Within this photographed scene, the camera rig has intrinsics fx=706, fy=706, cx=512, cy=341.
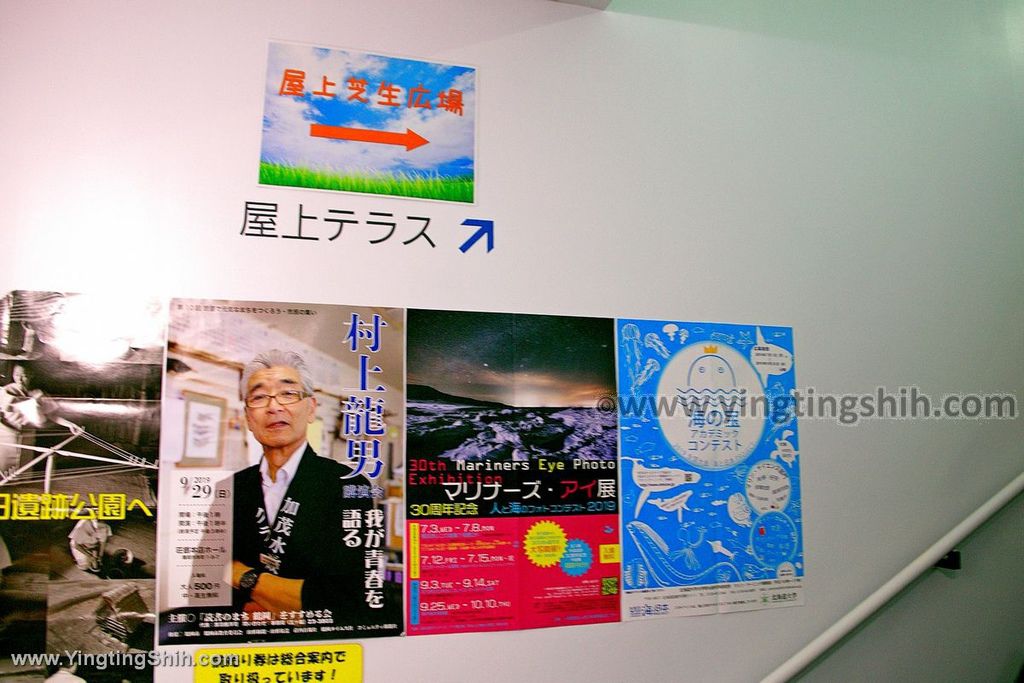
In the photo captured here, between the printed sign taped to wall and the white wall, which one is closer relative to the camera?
the white wall

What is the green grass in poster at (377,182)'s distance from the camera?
1.88 m

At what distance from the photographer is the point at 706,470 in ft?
6.84

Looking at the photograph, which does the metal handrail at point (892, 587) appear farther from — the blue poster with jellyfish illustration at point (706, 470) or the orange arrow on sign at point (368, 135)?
the orange arrow on sign at point (368, 135)

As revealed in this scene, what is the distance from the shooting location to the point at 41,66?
1.79 m

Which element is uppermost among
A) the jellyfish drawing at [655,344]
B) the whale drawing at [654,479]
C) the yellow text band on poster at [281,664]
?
the jellyfish drawing at [655,344]

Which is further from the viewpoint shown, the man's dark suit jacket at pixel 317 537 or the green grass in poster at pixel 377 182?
the green grass in poster at pixel 377 182

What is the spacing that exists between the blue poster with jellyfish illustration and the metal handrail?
144 mm

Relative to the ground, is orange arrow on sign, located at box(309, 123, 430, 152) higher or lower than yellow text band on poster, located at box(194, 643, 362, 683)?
higher

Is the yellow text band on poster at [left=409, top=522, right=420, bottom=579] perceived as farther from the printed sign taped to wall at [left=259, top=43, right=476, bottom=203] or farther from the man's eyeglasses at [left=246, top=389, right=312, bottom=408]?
the printed sign taped to wall at [left=259, top=43, right=476, bottom=203]

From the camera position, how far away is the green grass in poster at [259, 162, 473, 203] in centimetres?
188

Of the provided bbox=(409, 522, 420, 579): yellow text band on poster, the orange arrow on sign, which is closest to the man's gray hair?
bbox=(409, 522, 420, 579): yellow text band on poster

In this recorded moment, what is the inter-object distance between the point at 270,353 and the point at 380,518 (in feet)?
1.66

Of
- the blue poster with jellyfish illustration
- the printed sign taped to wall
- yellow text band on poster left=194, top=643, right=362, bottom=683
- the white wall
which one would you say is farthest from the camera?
the blue poster with jellyfish illustration

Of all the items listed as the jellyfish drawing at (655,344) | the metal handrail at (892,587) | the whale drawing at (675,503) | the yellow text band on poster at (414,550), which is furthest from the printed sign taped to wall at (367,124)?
the metal handrail at (892,587)
